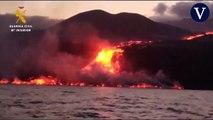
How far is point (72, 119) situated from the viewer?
2132 inches

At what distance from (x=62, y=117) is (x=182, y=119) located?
19261 millimetres

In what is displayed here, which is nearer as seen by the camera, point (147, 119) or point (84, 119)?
point (84, 119)

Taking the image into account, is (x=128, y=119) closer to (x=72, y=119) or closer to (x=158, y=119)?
(x=158, y=119)

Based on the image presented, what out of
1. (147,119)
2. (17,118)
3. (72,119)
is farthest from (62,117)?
(147,119)

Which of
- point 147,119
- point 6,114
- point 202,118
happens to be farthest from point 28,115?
point 202,118

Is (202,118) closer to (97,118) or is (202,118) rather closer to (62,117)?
(97,118)

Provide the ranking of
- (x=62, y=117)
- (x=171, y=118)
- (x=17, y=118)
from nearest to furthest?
(x=17, y=118), (x=62, y=117), (x=171, y=118)

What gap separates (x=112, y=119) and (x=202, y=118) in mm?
16391

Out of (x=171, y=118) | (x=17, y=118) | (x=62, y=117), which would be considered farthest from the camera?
(x=171, y=118)

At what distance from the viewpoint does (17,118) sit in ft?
172

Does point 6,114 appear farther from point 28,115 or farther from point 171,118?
point 171,118

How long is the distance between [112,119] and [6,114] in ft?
53.7

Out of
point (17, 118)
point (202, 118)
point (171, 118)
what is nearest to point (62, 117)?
point (17, 118)

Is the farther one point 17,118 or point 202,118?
point 202,118
